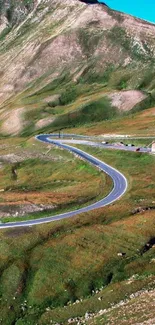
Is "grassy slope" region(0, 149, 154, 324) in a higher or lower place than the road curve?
lower

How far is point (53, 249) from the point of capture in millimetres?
97688

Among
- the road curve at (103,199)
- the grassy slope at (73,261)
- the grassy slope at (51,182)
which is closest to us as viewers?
the grassy slope at (73,261)

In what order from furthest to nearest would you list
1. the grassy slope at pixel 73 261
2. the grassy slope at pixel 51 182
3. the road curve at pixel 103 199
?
the grassy slope at pixel 51 182 → the road curve at pixel 103 199 → the grassy slope at pixel 73 261

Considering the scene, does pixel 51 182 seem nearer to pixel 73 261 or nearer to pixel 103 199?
pixel 103 199

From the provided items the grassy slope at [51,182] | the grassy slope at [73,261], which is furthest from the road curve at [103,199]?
the grassy slope at [73,261]

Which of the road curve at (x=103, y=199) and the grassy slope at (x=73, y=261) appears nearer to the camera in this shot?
the grassy slope at (x=73, y=261)

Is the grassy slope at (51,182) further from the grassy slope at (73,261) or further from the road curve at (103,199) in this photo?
the grassy slope at (73,261)

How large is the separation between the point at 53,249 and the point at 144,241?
19181 mm

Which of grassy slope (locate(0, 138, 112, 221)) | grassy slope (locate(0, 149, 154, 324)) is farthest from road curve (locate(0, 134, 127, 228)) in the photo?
grassy slope (locate(0, 149, 154, 324))

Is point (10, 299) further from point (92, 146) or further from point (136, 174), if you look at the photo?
point (92, 146)

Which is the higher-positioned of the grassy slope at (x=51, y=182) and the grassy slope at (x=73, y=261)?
the grassy slope at (x=51, y=182)

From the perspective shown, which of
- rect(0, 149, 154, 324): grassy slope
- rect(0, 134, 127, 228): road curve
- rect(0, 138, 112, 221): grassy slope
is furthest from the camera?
rect(0, 138, 112, 221): grassy slope

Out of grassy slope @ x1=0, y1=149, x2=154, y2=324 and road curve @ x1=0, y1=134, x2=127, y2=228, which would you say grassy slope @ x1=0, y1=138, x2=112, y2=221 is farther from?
grassy slope @ x1=0, y1=149, x2=154, y2=324

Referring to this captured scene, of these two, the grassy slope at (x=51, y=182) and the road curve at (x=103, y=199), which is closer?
the road curve at (x=103, y=199)
